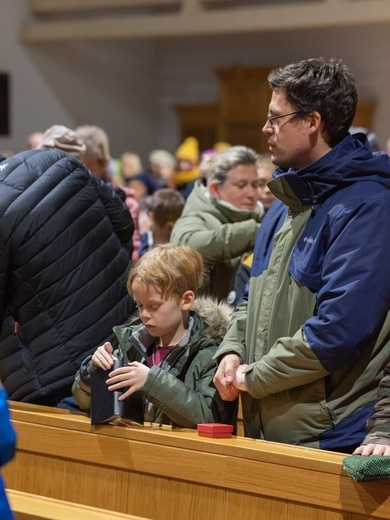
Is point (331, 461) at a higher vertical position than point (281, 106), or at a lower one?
lower

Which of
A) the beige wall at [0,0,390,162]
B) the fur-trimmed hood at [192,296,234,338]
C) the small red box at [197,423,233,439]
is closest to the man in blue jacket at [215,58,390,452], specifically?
the small red box at [197,423,233,439]

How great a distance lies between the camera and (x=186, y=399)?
2947mm

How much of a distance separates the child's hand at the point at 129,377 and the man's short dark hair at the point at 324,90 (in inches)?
35.8

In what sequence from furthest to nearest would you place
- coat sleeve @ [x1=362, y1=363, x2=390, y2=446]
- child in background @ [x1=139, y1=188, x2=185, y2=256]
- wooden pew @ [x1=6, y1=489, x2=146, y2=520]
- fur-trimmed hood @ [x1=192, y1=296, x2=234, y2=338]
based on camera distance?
child in background @ [x1=139, y1=188, x2=185, y2=256]
fur-trimmed hood @ [x1=192, y1=296, x2=234, y2=338]
wooden pew @ [x1=6, y1=489, x2=146, y2=520]
coat sleeve @ [x1=362, y1=363, x2=390, y2=446]

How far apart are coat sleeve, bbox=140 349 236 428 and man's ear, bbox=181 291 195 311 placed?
24 cm

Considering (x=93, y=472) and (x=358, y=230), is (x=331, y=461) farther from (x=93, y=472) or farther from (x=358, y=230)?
(x=93, y=472)

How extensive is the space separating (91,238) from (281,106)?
114 cm

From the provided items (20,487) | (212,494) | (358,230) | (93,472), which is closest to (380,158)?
(358,230)

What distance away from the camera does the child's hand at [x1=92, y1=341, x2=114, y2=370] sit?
3.01 metres

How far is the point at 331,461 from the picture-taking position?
251 centimetres

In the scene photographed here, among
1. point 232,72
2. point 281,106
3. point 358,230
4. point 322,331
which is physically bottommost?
point 232,72

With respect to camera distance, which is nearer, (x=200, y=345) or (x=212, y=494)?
(x=212, y=494)

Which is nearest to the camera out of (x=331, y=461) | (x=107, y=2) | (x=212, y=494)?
(x=331, y=461)

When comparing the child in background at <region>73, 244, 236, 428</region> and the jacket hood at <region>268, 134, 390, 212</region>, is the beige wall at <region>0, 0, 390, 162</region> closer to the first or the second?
the child in background at <region>73, 244, 236, 428</region>
